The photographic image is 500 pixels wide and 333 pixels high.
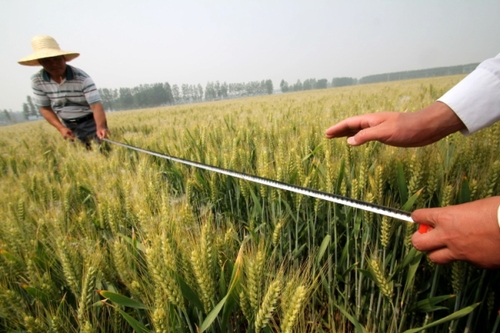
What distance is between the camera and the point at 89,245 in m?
0.84

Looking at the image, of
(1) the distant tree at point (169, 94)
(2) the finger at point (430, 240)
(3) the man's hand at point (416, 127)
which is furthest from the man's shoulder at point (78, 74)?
(1) the distant tree at point (169, 94)

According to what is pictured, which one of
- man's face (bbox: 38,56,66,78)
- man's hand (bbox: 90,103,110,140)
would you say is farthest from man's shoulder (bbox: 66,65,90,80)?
man's hand (bbox: 90,103,110,140)

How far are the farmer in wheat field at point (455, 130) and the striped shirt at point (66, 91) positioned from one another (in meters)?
3.52

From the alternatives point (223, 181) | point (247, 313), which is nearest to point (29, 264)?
point (247, 313)

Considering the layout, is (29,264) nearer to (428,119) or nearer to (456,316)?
(456,316)

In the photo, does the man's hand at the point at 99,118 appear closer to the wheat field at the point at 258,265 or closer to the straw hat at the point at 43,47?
the straw hat at the point at 43,47

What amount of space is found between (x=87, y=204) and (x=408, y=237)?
66.0 inches

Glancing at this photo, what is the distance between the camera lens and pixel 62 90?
3189 mm

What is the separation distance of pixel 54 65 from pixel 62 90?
0.32m

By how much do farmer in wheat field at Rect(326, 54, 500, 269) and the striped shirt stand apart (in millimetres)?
3522

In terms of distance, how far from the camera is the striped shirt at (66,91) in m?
3.16

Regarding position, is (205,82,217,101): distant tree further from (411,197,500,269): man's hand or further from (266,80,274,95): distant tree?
(411,197,500,269): man's hand

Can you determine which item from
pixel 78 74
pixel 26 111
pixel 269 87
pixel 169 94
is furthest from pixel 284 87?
pixel 78 74

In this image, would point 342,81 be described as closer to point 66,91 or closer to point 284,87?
point 284,87
